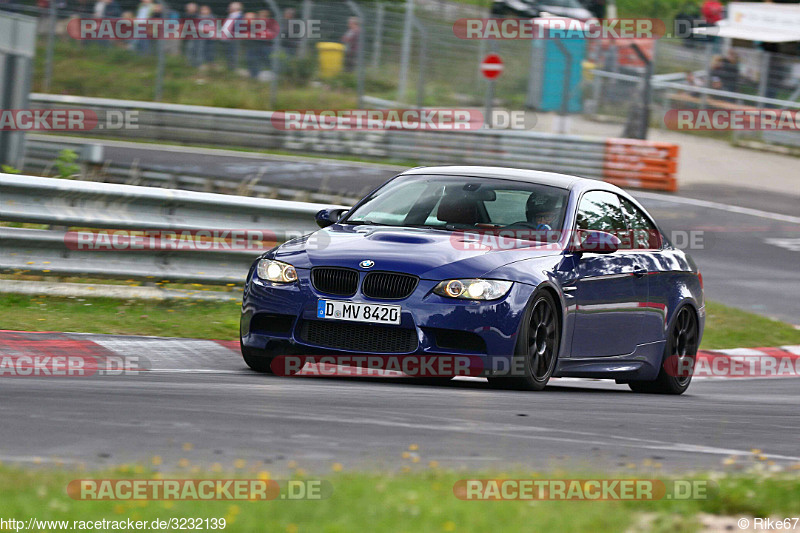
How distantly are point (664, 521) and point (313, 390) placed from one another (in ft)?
11.2

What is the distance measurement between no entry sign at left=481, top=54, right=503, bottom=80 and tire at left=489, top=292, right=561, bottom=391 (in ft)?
61.2

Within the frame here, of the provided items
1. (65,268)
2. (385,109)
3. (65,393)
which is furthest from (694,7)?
(65,393)

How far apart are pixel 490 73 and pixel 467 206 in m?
18.1

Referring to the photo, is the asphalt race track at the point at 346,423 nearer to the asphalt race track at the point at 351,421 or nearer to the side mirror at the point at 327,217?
the asphalt race track at the point at 351,421

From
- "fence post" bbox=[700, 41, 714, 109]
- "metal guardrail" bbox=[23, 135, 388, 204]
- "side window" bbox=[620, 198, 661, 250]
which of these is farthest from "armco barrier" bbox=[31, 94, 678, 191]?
"side window" bbox=[620, 198, 661, 250]

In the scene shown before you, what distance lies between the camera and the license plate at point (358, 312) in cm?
771

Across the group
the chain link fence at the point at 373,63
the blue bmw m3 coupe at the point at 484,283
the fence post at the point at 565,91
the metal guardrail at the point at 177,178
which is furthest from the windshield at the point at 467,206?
the fence post at the point at 565,91

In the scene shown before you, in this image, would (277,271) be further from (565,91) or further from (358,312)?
(565,91)

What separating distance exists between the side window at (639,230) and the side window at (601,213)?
9 centimetres

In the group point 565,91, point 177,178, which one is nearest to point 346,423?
point 177,178

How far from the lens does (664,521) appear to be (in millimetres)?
4207

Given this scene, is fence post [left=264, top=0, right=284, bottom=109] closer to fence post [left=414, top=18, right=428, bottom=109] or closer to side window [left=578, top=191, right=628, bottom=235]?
fence post [left=414, top=18, right=428, bottom=109]

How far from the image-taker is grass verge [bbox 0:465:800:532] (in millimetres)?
3971

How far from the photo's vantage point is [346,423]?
6.12 meters
